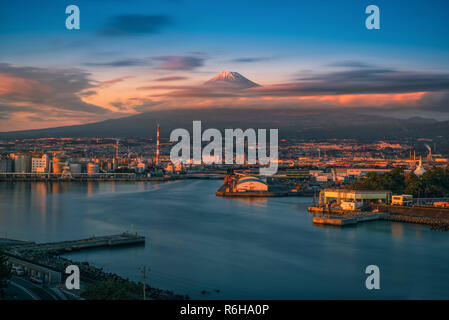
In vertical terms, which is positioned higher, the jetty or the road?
the road

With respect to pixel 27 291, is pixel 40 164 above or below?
above

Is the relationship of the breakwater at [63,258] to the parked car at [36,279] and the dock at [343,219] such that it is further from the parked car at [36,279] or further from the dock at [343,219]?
the dock at [343,219]

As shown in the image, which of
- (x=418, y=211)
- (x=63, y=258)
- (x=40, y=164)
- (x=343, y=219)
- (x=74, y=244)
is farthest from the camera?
(x=40, y=164)

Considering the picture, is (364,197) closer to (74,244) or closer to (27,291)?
(74,244)

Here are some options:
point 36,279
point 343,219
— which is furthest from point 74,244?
point 343,219

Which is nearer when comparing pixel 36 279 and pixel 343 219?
pixel 36 279

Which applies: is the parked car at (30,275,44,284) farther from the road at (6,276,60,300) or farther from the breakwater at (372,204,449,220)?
the breakwater at (372,204,449,220)

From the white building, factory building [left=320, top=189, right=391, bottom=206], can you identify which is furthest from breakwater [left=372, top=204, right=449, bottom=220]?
the white building
